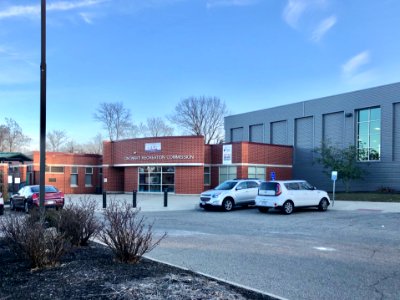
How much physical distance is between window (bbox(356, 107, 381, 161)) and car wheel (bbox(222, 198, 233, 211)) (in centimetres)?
1981

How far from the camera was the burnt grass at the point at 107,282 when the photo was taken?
5.23 meters

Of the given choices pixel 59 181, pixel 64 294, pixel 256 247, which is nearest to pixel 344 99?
pixel 59 181

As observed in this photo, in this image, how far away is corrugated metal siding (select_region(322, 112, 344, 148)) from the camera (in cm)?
4066

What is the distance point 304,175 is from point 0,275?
3990 cm

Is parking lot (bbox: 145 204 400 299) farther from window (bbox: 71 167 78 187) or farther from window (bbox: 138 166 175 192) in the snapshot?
window (bbox: 71 167 78 187)

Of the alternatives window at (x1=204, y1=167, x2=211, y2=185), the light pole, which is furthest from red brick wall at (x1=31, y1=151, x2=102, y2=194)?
the light pole

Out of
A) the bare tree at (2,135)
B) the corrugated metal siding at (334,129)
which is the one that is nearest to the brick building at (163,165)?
the corrugated metal siding at (334,129)

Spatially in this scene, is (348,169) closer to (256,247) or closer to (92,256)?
(256,247)

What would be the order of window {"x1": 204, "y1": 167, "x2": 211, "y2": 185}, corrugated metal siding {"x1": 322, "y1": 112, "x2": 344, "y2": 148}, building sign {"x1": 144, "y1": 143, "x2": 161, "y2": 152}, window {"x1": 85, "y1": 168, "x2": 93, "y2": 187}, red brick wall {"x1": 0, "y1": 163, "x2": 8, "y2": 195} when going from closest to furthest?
red brick wall {"x1": 0, "y1": 163, "x2": 8, "y2": 195}, building sign {"x1": 144, "y1": 143, "x2": 161, "y2": 152}, window {"x1": 204, "y1": 167, "x2": 211, "y2": 185}, corrugated metal siding {"x1": 322, "y1": 112, "x2": 344, "y2": 148}, window {"x1": 85, "y1": 168, "x2": 93, "y2": 187}

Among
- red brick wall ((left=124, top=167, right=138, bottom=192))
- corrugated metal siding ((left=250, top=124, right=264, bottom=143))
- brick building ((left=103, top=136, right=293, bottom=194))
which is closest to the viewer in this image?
brick building ((left=103, top=136, right=293, bottom=194))

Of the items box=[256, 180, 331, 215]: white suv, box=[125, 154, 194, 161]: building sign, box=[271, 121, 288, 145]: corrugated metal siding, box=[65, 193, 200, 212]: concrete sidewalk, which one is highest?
box=[271, 121, 288, 145]: corrugated metal siding

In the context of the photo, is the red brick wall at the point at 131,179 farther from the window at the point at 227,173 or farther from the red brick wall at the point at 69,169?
the window at the point at 227,173

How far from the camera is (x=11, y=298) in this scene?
520 centimetres

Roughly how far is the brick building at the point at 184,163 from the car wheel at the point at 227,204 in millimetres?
13260
